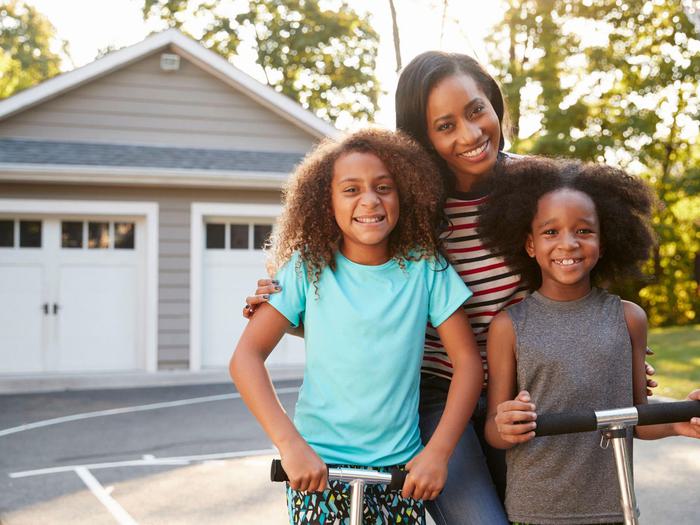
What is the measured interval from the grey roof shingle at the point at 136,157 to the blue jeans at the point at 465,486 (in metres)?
10.9

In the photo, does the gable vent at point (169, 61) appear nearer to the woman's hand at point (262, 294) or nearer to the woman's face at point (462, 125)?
the woman's face at point (462, 125)

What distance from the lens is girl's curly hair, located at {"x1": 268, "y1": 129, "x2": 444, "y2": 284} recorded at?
2541 millimetres

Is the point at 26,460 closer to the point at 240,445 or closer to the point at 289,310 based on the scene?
the point at 240,445

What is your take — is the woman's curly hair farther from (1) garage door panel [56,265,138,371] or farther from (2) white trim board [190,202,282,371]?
(1) garage door panel [56,265,138,371]

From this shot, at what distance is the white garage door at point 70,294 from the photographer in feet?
42.3

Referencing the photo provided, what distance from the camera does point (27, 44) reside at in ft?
144

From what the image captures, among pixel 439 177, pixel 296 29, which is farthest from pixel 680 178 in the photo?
pixel 439 177

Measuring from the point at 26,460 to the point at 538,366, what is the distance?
21.7 feet

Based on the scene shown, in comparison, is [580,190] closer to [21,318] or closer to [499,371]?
[499,371]

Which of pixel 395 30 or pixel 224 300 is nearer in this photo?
pixel 224 300

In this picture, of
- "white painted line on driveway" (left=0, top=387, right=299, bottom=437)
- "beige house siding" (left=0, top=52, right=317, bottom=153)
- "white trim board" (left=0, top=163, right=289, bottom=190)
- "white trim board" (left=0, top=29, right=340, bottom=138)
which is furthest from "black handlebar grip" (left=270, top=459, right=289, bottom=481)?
"beige house siding" (left=0, top=52, right=317, bottom=153)

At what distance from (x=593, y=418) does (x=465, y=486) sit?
0.53 meters

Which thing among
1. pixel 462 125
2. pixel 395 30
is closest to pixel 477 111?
pixel 462 125

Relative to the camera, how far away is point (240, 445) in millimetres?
8297
